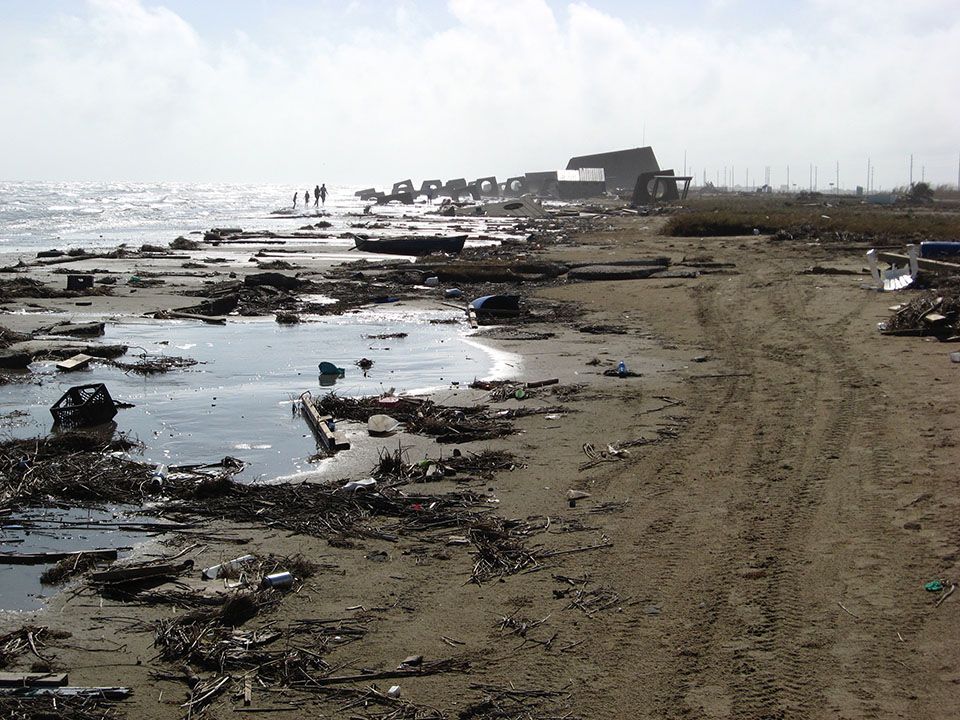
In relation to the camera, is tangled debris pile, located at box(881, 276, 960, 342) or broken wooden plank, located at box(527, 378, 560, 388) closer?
broken wooden plank, located at box(527, 378, 560, 388)

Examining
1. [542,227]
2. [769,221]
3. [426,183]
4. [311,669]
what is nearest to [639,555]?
[311,669]

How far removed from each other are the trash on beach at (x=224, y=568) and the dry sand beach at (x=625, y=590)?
0.08m

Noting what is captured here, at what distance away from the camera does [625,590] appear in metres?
4.80

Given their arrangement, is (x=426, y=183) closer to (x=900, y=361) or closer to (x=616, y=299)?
(x=616, y=299)

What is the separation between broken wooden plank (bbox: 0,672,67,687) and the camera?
387 centimetres

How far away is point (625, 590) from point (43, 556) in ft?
11.6

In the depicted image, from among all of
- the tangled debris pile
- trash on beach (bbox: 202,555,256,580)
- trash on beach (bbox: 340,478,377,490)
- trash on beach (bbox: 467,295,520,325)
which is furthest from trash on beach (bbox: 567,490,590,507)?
trash on beach (bbox: 467,295,520,325)

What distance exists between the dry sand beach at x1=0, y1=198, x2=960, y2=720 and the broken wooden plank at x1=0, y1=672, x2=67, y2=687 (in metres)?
0.09

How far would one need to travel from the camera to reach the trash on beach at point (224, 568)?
5.11 meters

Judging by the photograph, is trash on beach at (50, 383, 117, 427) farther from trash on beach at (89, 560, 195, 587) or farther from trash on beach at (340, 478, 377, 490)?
trash on beach at (89, 560, 195, 587)

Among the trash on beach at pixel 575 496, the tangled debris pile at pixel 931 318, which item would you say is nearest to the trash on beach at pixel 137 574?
the trash on beach at pixel 575 496

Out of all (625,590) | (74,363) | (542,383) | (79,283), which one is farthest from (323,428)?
(79,283)

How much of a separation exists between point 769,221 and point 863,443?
25.6 m

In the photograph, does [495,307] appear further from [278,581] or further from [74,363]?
[278,581]
